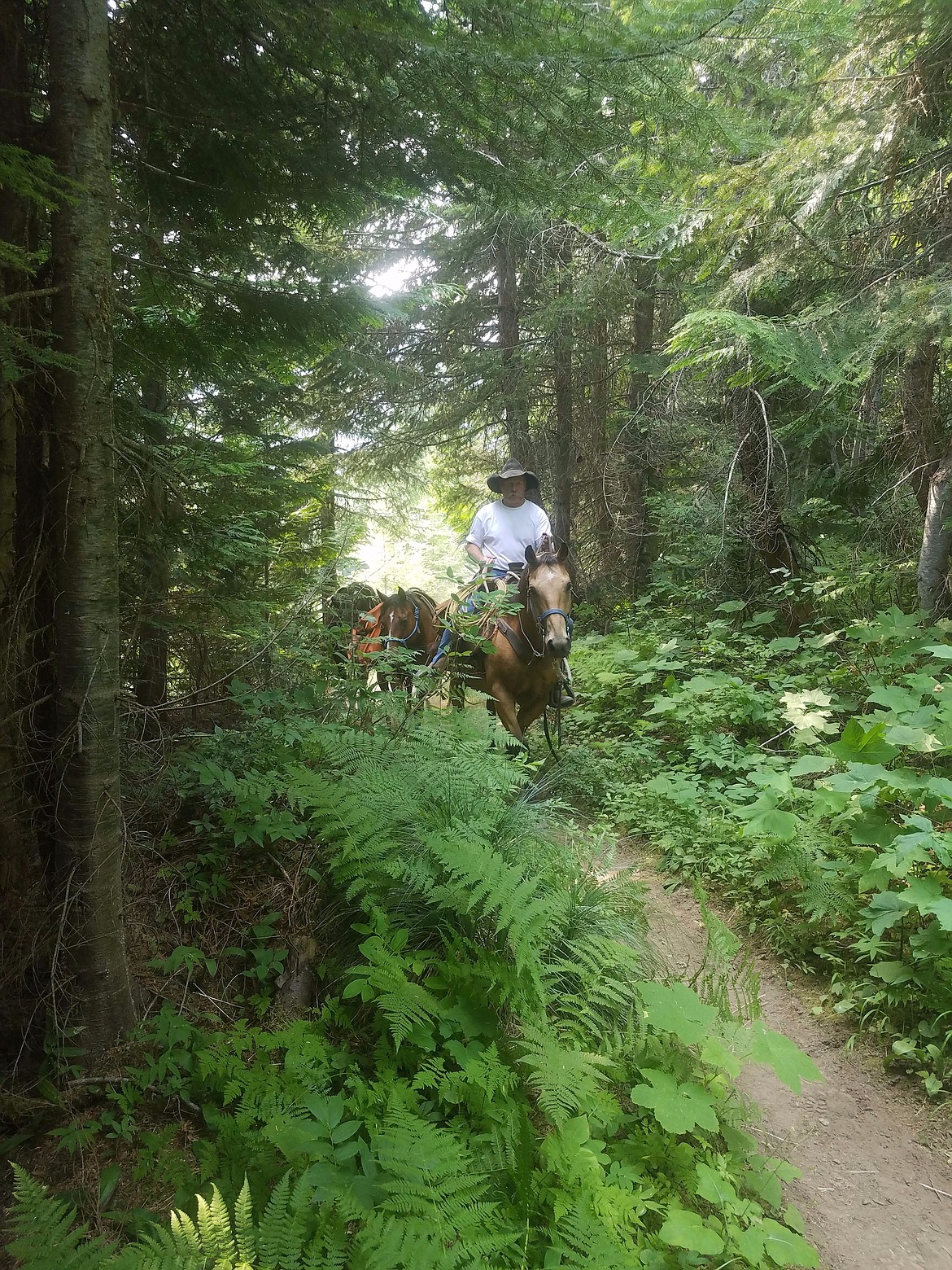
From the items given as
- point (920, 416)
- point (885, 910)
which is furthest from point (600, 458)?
point (885, 910)

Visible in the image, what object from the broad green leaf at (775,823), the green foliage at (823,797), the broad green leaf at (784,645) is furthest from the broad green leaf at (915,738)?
the broad green leaf at (784,645)

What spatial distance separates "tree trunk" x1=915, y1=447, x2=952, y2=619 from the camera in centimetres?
598

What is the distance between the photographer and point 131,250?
343 centimetres

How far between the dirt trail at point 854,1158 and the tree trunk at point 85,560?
289 centimetres

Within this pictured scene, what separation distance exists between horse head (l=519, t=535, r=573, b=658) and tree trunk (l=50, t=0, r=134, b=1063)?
3842 millimetres

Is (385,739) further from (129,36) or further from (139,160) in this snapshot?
(129,36)

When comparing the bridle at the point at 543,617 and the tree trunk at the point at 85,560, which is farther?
the bridle at the point at 543,617

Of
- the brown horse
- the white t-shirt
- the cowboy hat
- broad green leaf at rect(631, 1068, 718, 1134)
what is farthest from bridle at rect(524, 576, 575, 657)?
broad green leaf at rect(631, 1068, 718, 1134)

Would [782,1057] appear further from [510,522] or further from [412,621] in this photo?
[510,522]

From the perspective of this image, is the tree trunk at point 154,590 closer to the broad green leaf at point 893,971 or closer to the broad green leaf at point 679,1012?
the broad green leaf at point 679,1012

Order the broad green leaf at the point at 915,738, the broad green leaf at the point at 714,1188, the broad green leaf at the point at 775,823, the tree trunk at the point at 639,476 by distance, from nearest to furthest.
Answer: the broad green leaf at the point at 714,1188
the broad green leaf at the point at 915,738
the broad green leaf at the point at 775,823
the tree trunk at the point at 639,476

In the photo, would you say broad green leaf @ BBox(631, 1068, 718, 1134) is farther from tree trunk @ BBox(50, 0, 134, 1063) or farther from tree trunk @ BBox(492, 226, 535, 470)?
tree trunk @ BBox(492, 226, 535, 470)

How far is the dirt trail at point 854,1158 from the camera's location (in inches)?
97.0

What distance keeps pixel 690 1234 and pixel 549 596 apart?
174 inches
